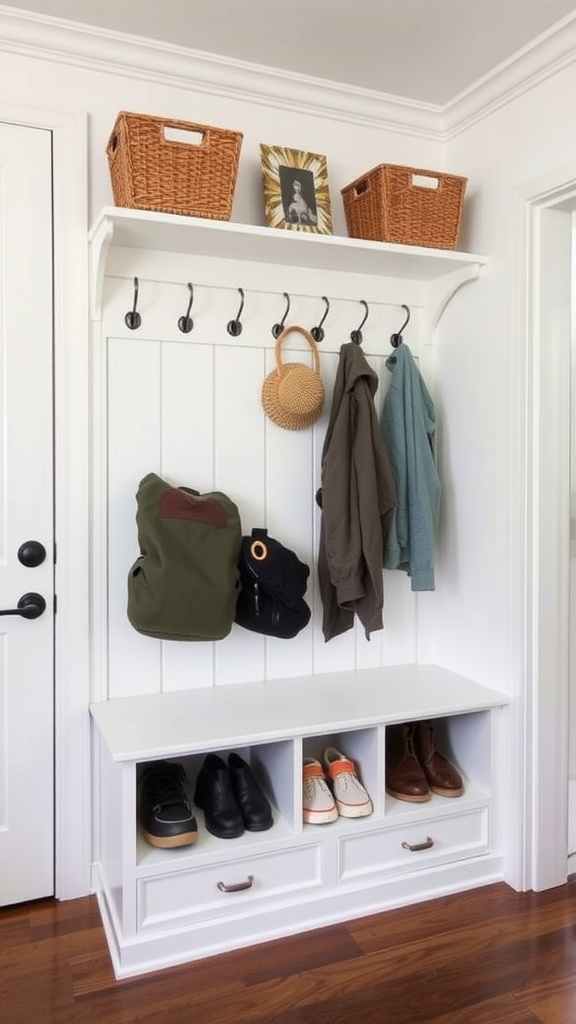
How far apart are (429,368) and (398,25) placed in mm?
961

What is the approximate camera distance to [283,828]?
1.99 m

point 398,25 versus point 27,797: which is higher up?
point 398,25

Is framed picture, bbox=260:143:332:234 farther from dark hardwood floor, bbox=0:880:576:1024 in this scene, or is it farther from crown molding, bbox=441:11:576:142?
dark hardwood floor, bbox=0:880:576:1024

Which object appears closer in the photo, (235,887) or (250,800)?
(235,887)

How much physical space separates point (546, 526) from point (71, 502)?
1291mm

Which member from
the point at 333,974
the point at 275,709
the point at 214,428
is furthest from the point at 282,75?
the point at 333,974

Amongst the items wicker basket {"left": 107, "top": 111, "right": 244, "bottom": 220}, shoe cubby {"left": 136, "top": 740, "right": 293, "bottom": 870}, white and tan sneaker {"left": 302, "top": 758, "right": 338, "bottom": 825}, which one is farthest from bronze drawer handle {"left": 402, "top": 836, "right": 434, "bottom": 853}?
wicker basket {"left": 107, "top": 111, "right": 244, "bottom": 220}

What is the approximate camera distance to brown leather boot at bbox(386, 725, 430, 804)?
2.15 meters

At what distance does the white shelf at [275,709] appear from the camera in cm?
187

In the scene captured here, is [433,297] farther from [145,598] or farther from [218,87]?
[145,598]

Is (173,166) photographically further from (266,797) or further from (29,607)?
(266,797)

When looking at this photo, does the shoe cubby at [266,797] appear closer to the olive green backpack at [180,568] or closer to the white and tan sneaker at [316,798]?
the white and tan sneaker at [316,798]

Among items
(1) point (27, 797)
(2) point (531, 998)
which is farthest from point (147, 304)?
(2) point (531, 998)

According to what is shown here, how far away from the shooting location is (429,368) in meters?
2.52
